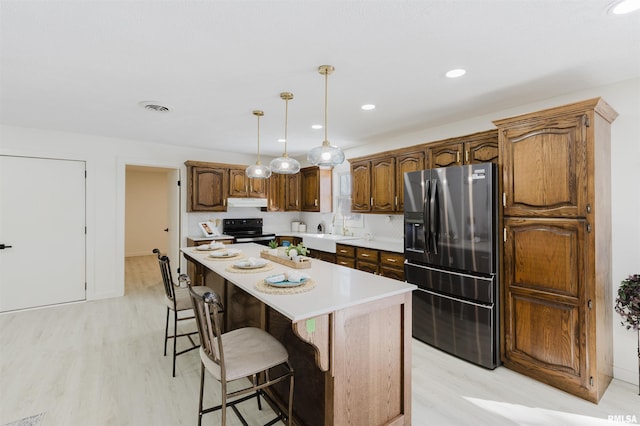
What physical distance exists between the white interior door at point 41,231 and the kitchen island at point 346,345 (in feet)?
12.7

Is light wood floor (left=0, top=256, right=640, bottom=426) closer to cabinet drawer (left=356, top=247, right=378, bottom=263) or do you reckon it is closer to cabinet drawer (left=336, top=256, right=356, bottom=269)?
cabinet drawer (left=356, top=247, right=378, bottom=263)

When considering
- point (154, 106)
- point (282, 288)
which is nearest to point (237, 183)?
point (154, 106)

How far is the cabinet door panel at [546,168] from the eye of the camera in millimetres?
2350

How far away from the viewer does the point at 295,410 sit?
6.79 feet

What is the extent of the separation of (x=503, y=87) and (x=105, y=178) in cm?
541

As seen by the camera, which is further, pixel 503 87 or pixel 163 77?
pixel 503 87

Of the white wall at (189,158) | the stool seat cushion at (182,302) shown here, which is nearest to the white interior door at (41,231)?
the white wall at (189,158)

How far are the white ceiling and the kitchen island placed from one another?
159 centimetres

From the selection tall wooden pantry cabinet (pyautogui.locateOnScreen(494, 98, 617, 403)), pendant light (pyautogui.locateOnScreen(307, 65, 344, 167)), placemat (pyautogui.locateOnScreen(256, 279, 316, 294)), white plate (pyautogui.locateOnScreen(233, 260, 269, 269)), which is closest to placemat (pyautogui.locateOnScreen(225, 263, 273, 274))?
white plate (pyautogui.locateOnScreen(233, 260, 269, 269))

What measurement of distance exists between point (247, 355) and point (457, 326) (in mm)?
2142

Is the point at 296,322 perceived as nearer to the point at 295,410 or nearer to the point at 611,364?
the point at 295,410

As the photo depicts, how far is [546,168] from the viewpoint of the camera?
8.25ft

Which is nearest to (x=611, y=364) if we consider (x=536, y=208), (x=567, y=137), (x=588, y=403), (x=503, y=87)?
(x=588, y=403)

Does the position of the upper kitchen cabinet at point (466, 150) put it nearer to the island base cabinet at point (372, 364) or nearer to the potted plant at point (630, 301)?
the potted plant at point (630, 301)
